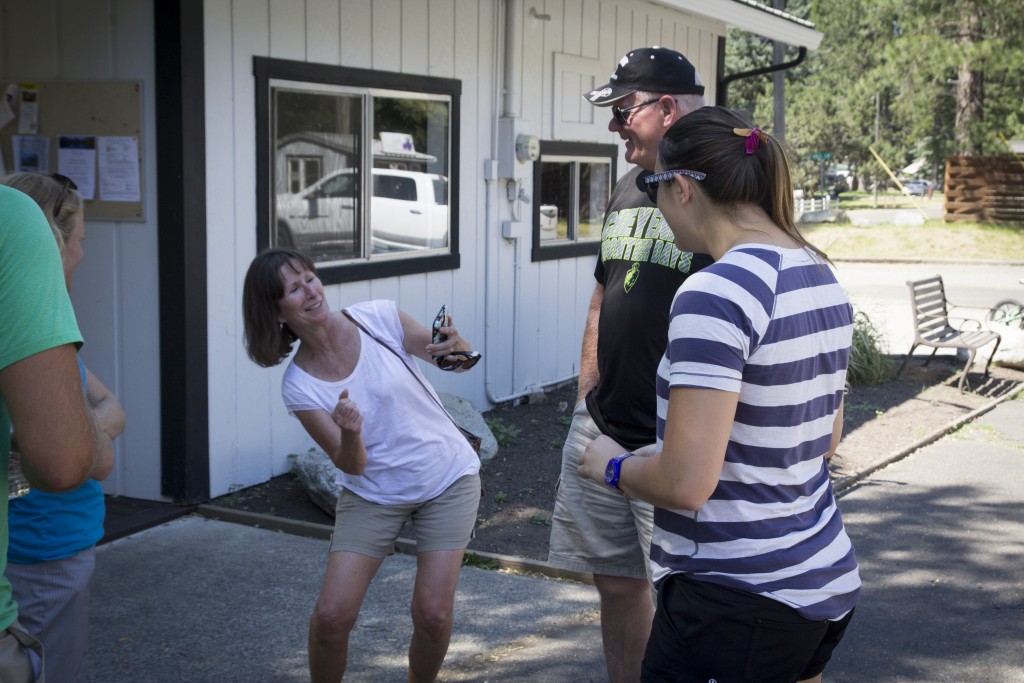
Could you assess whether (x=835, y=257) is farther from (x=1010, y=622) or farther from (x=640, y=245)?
(x=640, y=245)

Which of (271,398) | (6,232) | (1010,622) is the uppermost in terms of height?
(6,232)

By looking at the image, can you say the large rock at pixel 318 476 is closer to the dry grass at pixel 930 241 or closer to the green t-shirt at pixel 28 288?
the green t-shirt at pixel 28 288

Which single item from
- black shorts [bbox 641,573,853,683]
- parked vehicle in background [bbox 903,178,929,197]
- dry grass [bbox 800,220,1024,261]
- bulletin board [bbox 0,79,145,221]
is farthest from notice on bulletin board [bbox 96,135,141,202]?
parked vehicle in background [bbox 903,178,929,197]

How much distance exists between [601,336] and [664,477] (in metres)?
1.28

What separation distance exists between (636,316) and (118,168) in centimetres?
367

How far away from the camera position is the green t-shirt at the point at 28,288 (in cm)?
163

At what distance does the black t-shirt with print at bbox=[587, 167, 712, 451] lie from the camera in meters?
3.20

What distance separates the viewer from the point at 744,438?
216cm

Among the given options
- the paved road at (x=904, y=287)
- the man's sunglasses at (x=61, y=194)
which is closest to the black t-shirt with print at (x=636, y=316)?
the man's sunglasses at (x=61, y=194)

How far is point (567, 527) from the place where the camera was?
11.3ft

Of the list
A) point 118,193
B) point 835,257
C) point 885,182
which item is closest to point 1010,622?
point 118,193

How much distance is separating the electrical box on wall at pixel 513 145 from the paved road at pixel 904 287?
5300mm

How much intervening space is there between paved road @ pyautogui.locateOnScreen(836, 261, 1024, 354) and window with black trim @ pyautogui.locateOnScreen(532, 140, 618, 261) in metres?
3.78

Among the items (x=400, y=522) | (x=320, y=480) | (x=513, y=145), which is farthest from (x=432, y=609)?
(x=513, y=145)
